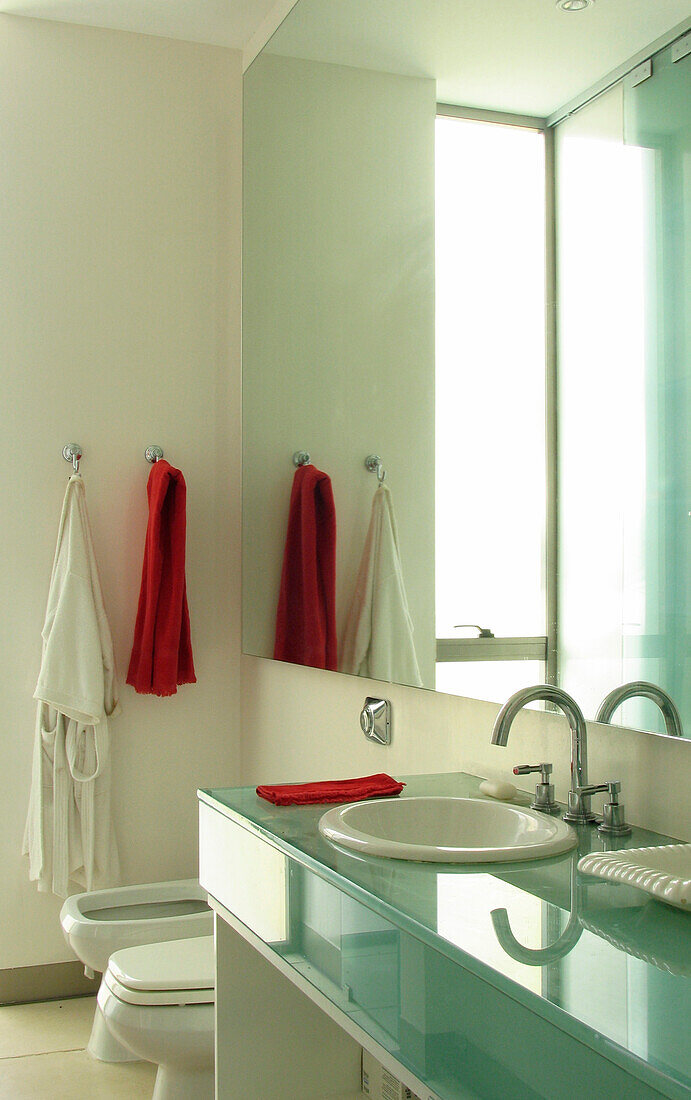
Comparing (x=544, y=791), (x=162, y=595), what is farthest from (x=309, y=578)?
(x=544, y=791)

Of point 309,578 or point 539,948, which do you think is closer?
point 539,948

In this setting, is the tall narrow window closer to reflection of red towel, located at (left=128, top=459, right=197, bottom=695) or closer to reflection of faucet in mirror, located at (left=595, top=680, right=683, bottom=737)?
reflection of faucet in mirror, located at (left=595, top=680, right=683, bottom=737)

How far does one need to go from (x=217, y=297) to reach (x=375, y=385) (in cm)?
104

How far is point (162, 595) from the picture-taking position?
2.82m

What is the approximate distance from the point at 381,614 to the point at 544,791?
69 centimetres

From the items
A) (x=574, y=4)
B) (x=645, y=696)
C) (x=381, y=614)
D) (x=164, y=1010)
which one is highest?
(x=574, y=4)

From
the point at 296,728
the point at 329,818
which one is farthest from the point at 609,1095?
the point at 296,728

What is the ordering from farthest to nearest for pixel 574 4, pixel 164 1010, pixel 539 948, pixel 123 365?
pixel 123 365
pixel 164 1010
pixel 574 4
pixel 539 948

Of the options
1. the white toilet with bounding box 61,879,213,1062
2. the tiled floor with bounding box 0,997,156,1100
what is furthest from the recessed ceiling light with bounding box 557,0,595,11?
the tiled floor with bounding box 0,997,156,1100

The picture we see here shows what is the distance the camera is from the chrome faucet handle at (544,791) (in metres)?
1.50

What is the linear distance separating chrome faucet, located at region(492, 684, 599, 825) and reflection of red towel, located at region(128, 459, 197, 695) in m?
1.53

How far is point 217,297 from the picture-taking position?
3.03 meters

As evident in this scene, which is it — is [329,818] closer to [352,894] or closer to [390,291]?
[352,894]

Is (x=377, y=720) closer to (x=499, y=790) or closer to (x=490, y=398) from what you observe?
(x=499, y=790)
